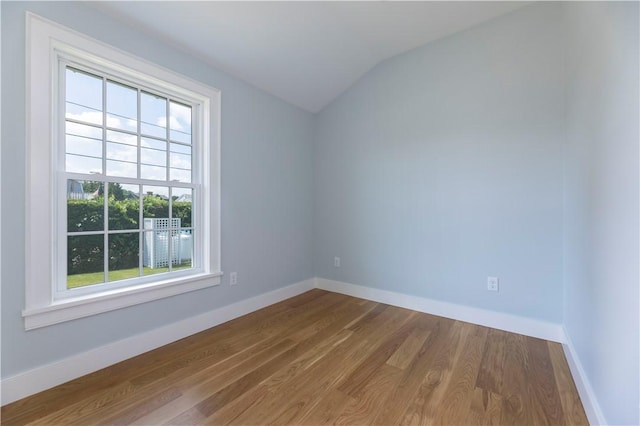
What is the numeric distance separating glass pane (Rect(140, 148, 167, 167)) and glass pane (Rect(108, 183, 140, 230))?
0.74 ft

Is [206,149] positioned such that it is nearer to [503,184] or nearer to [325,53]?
[325,53]

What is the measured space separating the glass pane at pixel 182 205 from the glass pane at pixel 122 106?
1.86 feet

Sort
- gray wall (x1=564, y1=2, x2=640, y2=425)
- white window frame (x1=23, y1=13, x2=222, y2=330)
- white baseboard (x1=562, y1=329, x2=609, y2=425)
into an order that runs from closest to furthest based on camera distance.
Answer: gray wall (x1=564, y1=2, x2=640, y2=425), white baseboard (x1=562, y1=329, x2=609, y2=425), white window frame (x1=23, y1=13, x2=222, y2=330)

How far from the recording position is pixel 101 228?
1809 mm

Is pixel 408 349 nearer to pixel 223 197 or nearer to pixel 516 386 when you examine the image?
pixel 516 386

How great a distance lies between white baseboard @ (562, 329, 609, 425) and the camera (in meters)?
1.23

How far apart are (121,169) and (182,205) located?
522mm

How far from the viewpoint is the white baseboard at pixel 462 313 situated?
2.16m

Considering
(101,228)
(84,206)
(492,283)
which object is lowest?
(492,283)

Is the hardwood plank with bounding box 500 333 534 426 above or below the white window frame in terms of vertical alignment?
below

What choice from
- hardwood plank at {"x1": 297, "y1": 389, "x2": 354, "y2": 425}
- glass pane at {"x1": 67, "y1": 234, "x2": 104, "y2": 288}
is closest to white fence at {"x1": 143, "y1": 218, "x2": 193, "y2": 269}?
glass pane at {"x1": 67, "y1": 234, "x2": 104, "y2": 288}

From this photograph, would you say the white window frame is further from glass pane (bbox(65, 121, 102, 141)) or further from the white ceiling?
the white ceiling

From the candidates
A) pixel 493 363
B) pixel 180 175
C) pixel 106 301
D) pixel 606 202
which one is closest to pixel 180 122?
pixel 180 175

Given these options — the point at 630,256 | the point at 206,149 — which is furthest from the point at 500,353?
the point at 206,149
